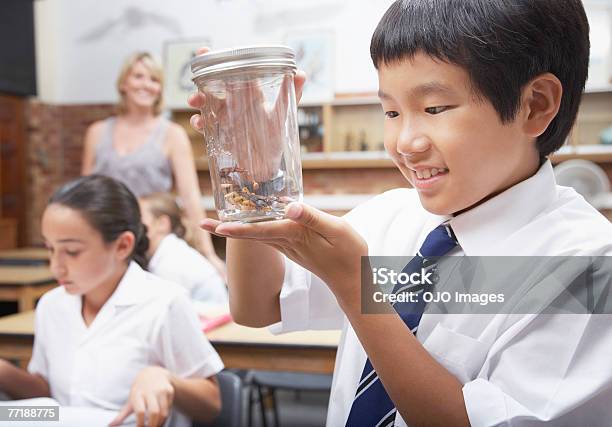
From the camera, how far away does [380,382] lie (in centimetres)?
70

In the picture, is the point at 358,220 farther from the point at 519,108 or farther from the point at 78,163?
the point at 78,163

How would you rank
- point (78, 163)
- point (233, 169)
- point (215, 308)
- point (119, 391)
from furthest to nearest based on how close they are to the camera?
point (78, 163), point (215, 308), point (119, 391), point (233, 169)

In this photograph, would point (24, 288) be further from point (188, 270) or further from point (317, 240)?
point (317, 240)

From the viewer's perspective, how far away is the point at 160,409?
0.94 meters

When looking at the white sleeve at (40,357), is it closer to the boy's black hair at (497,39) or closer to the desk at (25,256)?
the boy's black hair at (497,39)

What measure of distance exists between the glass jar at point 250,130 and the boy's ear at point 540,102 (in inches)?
9.1

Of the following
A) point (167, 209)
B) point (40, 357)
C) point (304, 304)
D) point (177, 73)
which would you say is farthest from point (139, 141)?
point (177, 73)

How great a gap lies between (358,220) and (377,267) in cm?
12

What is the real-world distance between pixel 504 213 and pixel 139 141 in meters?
1.72

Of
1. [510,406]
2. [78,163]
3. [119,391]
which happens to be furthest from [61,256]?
[78,163]

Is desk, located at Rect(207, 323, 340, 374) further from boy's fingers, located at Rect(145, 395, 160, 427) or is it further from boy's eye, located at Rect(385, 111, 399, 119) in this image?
boy's eye, located at Rect(385, 111, 399, 119)

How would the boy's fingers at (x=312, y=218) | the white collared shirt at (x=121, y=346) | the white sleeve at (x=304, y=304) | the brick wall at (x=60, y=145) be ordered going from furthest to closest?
the brick wall at (x=60, y=145) < the white collared shirt at (x=121, y=346) < the white sleeve at (x=304, y=304) < the boy's fingers at (x=312, y=218)

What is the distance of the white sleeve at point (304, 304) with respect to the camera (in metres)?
0.79

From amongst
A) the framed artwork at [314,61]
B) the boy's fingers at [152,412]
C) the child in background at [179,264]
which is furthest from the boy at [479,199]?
the framed artwork at [314,61]
